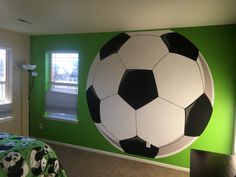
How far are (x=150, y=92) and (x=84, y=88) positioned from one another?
1232 millimetres

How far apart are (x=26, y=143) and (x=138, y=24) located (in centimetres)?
207

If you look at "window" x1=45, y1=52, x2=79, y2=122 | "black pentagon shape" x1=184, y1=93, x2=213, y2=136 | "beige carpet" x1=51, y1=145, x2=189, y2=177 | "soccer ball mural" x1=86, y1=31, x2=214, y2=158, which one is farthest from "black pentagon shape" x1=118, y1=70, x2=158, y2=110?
"window" x1=45, y1=52, x2=79, y2=122

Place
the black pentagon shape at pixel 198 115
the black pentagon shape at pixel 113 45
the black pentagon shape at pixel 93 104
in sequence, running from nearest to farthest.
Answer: the black pentagon shape at pixel 198 115 < the black pentagon shape at pixel 113 45 < the black pentagon shape at pixel 93 104

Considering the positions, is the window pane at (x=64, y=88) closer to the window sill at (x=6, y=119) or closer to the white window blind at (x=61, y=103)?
A: the white window blind at (x=61, y=103)

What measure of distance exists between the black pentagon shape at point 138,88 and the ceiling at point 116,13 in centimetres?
70

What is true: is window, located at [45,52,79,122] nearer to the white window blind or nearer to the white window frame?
the white window blind

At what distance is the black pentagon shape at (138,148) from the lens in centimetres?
335

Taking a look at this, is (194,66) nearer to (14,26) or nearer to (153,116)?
(153,116)

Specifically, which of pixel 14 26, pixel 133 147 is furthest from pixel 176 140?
pixel 14 26

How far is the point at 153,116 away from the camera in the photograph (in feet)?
10.8

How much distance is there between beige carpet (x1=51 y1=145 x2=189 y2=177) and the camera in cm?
302

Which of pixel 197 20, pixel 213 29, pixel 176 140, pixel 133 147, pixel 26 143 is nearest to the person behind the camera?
pixel 26 143

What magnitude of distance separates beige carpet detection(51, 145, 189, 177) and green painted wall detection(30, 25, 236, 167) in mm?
189

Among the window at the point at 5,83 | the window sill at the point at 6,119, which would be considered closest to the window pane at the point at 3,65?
the window at the point at 5,83
